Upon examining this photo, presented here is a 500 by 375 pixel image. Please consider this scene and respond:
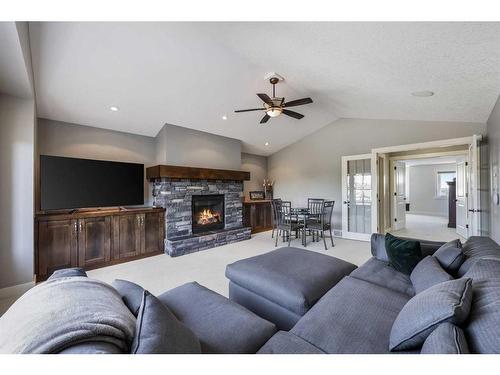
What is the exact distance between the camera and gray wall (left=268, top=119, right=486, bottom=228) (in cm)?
467

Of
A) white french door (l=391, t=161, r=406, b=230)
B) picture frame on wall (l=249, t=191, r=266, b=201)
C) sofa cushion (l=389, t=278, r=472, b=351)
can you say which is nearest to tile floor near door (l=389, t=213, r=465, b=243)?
white french door (l=391, t=161, r=406, b=230)

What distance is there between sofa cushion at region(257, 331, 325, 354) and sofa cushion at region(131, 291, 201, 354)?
377mm

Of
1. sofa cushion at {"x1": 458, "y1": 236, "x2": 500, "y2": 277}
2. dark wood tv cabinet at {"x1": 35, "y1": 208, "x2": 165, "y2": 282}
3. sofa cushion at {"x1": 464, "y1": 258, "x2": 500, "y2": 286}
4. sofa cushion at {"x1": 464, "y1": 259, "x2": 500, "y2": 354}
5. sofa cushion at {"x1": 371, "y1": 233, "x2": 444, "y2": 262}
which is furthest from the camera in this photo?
dark wood tv cabinet at {"x1": 35, "y1": 208, "x2": 165, "y2": 282}

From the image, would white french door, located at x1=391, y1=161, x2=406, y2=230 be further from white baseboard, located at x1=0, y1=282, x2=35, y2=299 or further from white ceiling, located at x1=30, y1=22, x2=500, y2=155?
white baseboard, located at x1=0, y1=282, x2=35, y2=299

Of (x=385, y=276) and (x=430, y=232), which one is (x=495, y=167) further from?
(x=430, y=232)

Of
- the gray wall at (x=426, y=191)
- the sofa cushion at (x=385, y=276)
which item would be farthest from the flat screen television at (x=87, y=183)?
the gray wall at (x=426, y=191)

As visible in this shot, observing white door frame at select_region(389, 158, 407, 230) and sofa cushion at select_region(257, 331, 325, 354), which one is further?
white door frame at select_region(389, 158, 407, 230)

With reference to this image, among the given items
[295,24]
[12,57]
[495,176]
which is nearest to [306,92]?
[295,24]

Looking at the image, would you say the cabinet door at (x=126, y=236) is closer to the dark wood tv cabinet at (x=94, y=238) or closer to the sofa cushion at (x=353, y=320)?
the dark wood tv cabinet at (x=94, y=238)

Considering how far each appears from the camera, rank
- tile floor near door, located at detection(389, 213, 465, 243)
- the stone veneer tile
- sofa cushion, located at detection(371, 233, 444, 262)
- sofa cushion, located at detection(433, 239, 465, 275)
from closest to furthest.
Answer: sofa cushion, located at detection(433, 239, 465, 275), sofa cushion, located at detection(371, 233, 444, 262), the stone veneer tile, tile floor near door, located at detection(389, 213, 465, 243)

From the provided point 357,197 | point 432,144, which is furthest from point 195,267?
point 432,144
